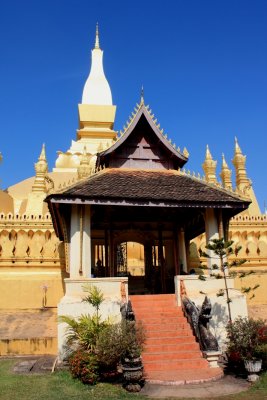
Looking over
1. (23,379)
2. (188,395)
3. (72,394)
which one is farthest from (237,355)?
(23,379)

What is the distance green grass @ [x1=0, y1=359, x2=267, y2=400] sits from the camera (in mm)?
7668

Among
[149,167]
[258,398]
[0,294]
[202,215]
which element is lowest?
[258,398]

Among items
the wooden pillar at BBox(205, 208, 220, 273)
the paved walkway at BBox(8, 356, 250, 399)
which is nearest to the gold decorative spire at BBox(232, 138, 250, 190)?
the wooden pillar at BBox(205, 208, 220, 273)

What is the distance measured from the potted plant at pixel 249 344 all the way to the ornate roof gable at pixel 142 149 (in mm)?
6954

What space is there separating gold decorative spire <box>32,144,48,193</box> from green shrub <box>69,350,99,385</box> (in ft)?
52.4

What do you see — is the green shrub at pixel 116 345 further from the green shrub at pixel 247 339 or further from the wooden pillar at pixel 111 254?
the wooden pillar at pixel 111 254

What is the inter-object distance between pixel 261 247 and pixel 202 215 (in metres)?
6.74

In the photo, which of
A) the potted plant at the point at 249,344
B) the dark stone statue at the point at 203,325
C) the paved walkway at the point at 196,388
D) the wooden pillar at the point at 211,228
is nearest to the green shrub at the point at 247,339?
the potted plant at the point at 249,344

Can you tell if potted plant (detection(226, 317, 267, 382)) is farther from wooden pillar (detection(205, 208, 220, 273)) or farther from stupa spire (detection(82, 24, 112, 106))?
stupa spire (detection(82, 24, 112, 106))

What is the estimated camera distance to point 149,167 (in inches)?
585

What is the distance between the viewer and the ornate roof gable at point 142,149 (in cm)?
1430

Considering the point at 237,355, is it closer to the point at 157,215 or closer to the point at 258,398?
the point at 258,398

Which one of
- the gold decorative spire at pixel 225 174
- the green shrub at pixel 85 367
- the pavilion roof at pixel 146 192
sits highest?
the gold decorative spire at pixel 225 174

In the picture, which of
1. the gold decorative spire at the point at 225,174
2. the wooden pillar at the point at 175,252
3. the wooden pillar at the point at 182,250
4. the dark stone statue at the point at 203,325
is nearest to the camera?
the dark stone statue at the point at 203,325
